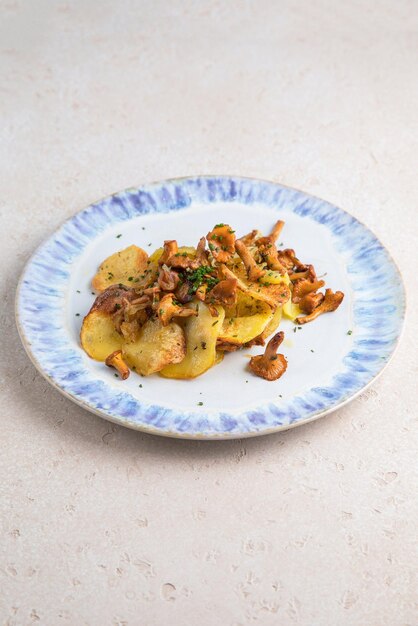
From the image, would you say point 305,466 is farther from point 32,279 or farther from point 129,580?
point 32,279

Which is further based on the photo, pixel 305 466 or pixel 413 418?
pixel 413 418

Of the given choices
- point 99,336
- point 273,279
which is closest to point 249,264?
point 273,279

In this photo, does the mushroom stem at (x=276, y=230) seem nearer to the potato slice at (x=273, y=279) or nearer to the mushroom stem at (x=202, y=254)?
the potato slice at (x=273, y=279)

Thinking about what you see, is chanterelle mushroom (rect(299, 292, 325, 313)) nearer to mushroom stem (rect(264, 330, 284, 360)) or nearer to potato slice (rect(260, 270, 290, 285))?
potato slice (rect(260, 270, 290, 285))

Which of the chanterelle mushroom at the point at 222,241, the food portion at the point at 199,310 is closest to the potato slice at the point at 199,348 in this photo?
the food portion at the point at 199,310

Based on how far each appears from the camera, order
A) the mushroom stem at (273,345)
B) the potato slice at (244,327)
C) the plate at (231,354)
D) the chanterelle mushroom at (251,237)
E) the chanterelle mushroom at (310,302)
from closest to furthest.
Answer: the plate at (231,354)
the mushroom stem at (273,345)
the potato slice at (244,327)
the chanterelle mushroom at (310,302)
the chanterelle mushroom at (251,237)

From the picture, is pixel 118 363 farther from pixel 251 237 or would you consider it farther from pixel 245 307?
pixel 251 237

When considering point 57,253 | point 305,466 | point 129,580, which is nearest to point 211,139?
point 57,253

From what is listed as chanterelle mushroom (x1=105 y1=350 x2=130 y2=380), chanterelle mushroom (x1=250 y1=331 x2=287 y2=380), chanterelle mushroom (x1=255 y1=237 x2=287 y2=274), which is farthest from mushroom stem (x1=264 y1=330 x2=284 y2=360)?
chanterelle mushroom (x1=105 y1=350 x2=130 y2=380)
